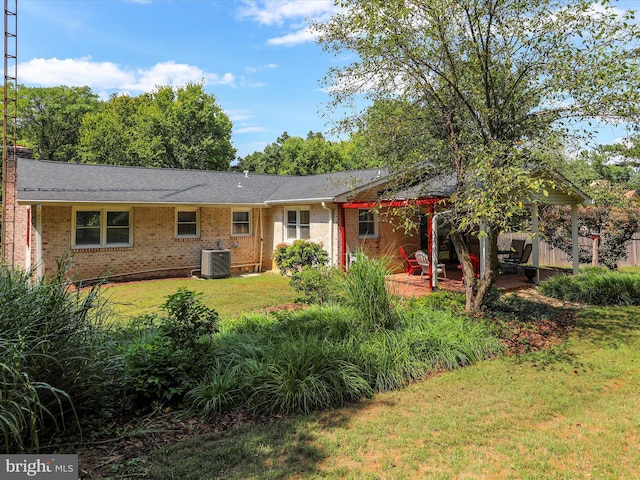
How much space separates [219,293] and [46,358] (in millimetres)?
8042

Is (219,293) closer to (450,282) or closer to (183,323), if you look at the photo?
(183,323)

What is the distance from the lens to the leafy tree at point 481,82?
6.46 meters

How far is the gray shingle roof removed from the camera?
12797mm

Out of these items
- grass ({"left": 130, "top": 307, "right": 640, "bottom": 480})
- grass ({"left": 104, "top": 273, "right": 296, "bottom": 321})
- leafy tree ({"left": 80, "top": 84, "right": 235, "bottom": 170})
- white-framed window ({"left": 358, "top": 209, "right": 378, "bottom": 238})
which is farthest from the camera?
leafy tree ({"left": 80, "top": 84, "right": 235, "bottom": 170})

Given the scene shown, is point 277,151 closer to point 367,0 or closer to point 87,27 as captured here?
point 87,27

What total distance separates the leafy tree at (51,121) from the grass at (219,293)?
94.5 feet

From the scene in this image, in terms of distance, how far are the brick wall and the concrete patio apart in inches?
255

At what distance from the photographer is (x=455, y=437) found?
12.3 feet

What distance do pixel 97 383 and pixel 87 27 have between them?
915 cm

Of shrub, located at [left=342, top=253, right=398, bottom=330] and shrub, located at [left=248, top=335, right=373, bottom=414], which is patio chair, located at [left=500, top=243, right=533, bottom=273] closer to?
shrub, located at [left=342, top=253, right=398, bottom=330]

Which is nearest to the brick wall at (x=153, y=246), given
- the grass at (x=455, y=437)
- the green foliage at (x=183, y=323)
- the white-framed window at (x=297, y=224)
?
the white-framed window at (x=297, y=224)

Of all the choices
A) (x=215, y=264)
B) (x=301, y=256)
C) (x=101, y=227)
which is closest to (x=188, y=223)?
(x=215, y=264)

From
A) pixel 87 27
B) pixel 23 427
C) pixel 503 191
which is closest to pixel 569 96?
pixel 503 191

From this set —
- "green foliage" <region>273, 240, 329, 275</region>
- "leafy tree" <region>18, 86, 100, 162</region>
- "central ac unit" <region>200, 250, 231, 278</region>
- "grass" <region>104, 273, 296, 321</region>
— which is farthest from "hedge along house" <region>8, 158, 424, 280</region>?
"leafy tree" <region>18, 86, 100, 162</region>
